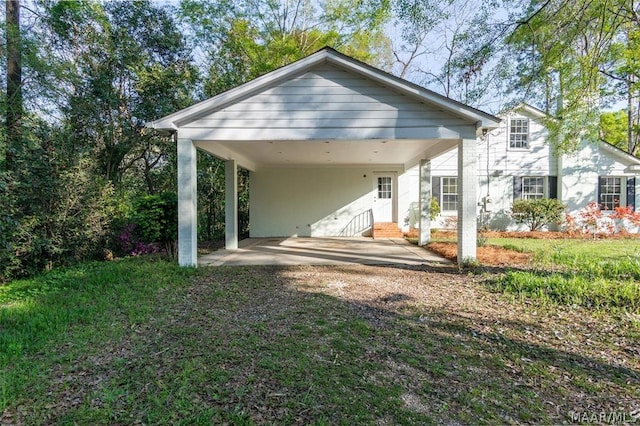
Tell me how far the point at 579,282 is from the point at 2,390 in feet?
23.9

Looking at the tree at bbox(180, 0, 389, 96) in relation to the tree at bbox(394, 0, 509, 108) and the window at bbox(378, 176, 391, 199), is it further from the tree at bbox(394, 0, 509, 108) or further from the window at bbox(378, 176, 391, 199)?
the window at bbox(378, 176, 391, 199)

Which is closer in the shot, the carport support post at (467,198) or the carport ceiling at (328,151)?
the carport support post at (467,198)

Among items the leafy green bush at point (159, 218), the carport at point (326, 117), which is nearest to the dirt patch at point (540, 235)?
the carport at point (326, 117)

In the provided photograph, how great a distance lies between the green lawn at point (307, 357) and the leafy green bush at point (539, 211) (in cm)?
1015

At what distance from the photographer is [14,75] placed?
25.5 feet

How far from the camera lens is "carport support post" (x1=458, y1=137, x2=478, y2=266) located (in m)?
6.90

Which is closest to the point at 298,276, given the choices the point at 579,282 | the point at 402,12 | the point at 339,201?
the point at 579,282

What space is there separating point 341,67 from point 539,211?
11568 mm

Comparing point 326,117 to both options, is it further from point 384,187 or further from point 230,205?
point 384,187

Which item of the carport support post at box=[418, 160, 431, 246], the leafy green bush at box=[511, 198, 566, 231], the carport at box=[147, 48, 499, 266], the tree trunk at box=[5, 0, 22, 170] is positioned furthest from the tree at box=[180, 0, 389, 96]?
the leafy green bush at box=[511, 198, 566, 231]

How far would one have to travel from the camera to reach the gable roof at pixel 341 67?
6598 mm

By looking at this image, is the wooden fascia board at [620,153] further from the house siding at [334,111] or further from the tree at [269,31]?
the house siding at [334,111]

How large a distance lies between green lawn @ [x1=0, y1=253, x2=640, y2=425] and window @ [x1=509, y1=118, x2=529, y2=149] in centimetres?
1153

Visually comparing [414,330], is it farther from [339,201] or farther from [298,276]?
[339,201]
